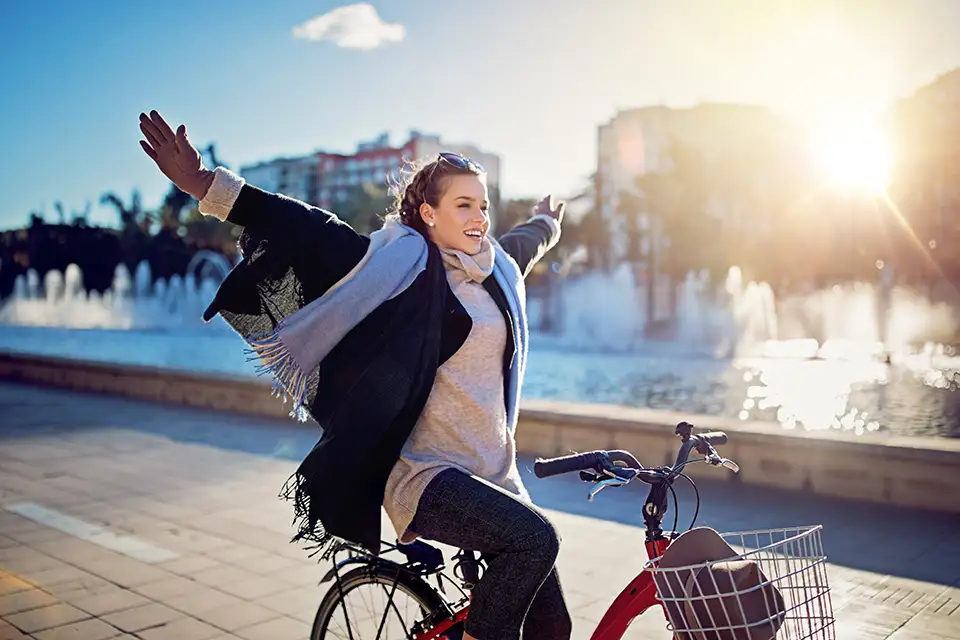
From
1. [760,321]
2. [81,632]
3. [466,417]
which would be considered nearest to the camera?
[466,417]

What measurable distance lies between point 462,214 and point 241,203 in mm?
634

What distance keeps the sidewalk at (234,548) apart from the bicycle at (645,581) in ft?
4.70

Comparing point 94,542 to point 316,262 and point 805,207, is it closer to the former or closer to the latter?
point 316,262

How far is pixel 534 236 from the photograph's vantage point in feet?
12.3

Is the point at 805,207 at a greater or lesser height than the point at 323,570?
greater

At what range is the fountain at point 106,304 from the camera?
41312mm

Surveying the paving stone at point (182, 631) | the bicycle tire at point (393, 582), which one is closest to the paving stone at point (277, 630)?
the paving stone at point (182, 631)

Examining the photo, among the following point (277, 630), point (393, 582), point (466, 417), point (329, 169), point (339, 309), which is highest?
point (329, 169)

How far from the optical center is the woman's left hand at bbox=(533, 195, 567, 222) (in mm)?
4006

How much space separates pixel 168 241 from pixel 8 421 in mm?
60842

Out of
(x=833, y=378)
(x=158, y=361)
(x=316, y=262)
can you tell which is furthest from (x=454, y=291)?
(x=158, y=361)

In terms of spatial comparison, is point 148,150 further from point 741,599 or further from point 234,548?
point 234,548

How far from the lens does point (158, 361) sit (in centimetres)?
2097

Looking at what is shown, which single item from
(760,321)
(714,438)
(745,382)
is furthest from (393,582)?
(760,321)
